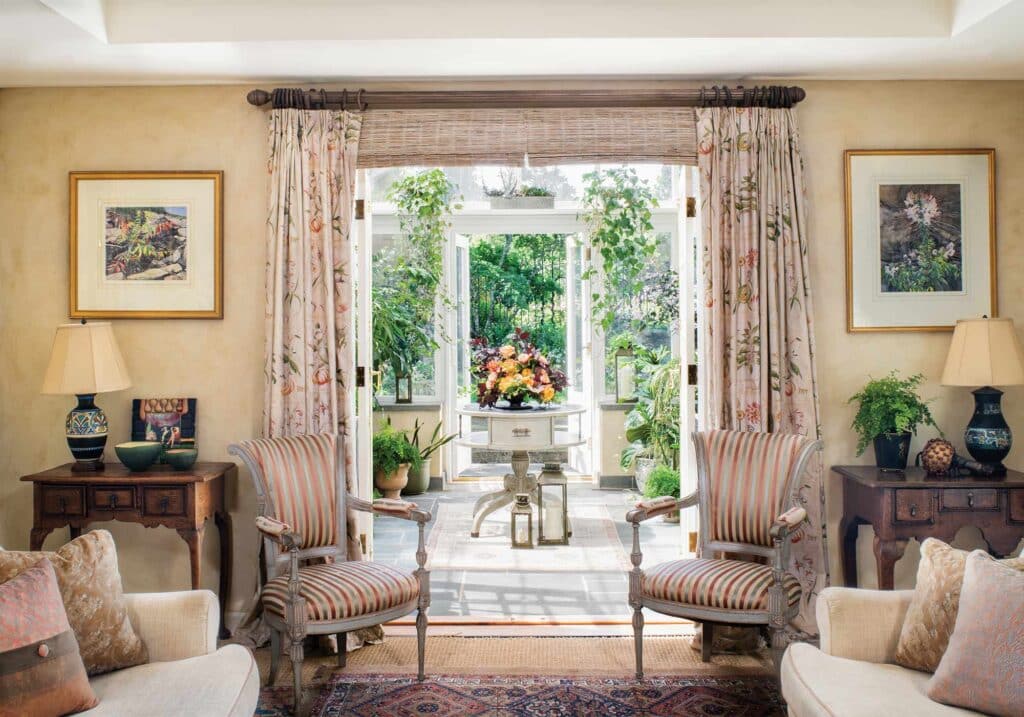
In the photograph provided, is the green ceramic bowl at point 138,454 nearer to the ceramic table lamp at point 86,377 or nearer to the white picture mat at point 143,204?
the ceramic table lamp at point 86,377

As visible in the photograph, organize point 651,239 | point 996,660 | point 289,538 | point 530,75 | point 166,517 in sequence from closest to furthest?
point 996,660, point 289,538, point 166,517, point 530,75, point 651,239

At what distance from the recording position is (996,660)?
2.06 m

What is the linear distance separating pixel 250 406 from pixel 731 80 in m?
2.70

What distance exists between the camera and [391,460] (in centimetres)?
641

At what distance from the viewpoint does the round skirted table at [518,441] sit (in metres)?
5.31

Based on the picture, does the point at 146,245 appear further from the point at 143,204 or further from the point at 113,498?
the point at 113,498

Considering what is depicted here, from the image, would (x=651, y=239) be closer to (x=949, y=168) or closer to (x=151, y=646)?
(x=949, y=168)

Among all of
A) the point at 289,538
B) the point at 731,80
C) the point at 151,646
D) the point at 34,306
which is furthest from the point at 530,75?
the point at 151,646

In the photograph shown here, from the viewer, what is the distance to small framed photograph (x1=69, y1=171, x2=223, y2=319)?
3928 millimetres

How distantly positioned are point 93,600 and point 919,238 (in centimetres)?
363

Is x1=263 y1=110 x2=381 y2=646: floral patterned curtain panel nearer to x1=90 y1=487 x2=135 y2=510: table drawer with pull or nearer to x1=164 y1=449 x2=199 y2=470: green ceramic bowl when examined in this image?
x1=164 y1=449 x2=199 y2=470: green ceramic bowl

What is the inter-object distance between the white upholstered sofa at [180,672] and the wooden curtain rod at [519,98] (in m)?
2.26

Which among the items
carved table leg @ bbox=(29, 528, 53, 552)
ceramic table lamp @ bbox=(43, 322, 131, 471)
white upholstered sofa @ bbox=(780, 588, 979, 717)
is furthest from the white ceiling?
white upholstered sofa @ bbox=(780, 588, 979, 717)

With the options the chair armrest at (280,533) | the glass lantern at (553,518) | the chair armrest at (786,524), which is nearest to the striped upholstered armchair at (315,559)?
the chair armrest at (280,533)
